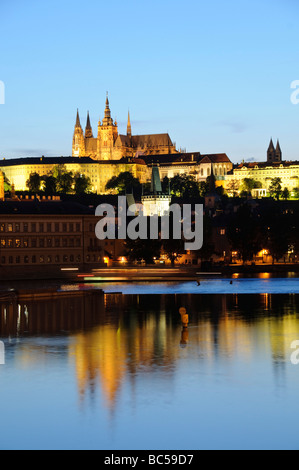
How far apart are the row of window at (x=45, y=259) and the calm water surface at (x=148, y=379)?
46.7m

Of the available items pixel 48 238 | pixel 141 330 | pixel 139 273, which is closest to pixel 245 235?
pixel 139 273

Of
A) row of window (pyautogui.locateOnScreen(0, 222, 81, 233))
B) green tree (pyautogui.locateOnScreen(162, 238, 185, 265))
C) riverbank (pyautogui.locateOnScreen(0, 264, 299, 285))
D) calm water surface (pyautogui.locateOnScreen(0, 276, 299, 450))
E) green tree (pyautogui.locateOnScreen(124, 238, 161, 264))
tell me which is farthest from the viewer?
green tree (pyautogui.locateOnScreen(162, 238, 185, 265))

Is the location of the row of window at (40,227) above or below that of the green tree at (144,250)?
above

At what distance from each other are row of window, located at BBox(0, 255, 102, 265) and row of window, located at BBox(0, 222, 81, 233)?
3098 millimetres

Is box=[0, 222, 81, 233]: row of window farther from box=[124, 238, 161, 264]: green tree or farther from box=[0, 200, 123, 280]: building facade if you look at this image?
box=[124, 238, 161, 264]: green tree

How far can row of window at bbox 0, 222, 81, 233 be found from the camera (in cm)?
10138

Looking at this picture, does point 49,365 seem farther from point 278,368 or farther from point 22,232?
point 22,232

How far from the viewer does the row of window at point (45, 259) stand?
10069cm

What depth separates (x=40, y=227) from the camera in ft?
339

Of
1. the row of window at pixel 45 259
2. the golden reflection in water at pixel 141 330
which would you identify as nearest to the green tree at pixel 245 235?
the row of window at pixel 45 259

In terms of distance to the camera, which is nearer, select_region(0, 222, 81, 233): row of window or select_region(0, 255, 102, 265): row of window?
select_region(0, 255, 102, 265): row of window

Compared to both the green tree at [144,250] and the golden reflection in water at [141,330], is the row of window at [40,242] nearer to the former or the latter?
the green tree at [144,250]

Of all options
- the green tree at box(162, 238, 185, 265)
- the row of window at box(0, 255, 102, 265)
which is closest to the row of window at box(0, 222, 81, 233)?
the row of window at box(0, 255, 102, 265)
